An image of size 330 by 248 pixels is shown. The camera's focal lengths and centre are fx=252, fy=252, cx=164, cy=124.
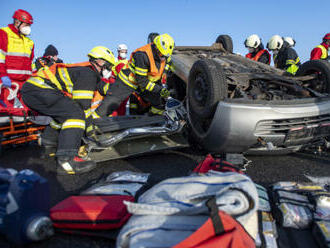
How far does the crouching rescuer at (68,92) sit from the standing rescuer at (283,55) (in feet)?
14.1

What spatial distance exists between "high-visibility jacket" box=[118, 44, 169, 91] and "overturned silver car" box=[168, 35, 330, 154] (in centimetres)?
83

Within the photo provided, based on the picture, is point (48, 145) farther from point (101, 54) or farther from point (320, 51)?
point (320, 51)

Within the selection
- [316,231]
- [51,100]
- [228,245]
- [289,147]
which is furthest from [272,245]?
[51,100]

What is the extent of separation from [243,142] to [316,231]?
43.2 inches

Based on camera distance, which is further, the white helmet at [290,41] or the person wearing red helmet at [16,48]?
the white helmet at [290,41]

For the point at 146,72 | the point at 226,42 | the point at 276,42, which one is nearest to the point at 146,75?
the point at 146,72

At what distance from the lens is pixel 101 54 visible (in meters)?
2.90

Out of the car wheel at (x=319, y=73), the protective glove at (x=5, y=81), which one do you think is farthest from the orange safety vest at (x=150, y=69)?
the car wheel at (x=319, y=73)

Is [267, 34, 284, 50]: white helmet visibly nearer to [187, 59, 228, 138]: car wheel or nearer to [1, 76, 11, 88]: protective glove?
[187, 59, 228, 138]: car wheel

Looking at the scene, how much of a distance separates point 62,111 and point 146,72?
4.40 ft

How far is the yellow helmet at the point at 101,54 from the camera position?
2.89m

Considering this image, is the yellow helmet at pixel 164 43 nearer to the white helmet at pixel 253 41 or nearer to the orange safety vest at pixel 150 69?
the orange safety vest at pixel 150 69

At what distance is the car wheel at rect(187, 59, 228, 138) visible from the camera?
2564 millimetres

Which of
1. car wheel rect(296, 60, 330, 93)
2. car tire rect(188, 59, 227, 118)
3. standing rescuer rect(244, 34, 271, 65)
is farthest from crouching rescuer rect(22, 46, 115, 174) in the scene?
standing rescuer rect(244, 34, 271, 65)
